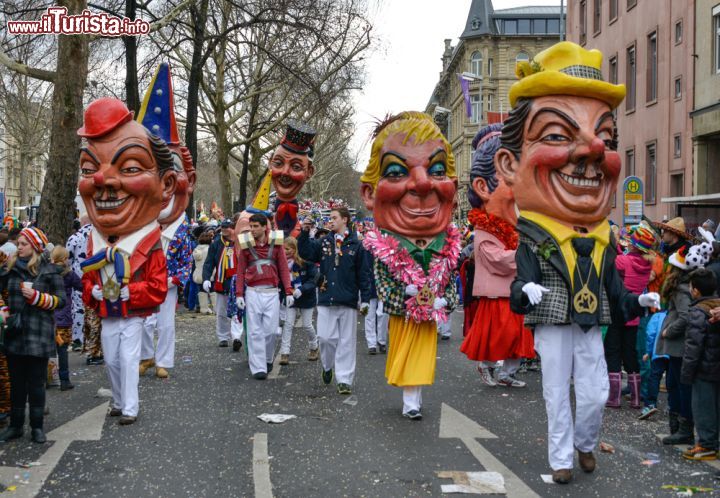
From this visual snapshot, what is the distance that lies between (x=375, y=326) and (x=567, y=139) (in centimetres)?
651

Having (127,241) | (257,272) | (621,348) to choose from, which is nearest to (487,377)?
(621,348)

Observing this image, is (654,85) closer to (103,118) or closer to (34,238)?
(103,118)

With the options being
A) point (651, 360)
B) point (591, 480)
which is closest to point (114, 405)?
point (591, 480)

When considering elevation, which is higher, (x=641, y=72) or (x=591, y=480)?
(x=641, y=72)

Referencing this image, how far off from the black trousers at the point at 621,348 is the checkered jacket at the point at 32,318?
5329mm

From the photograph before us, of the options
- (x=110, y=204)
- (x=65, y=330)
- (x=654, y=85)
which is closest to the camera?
(x=110, y=204)

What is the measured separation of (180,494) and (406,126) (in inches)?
166

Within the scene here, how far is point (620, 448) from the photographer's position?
22.3 ft

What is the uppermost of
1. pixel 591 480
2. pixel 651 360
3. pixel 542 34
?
pixel 542 34

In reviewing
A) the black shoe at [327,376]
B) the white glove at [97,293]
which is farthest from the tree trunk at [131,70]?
the white glove at [97,293]

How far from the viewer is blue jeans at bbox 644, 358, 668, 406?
7.67 m

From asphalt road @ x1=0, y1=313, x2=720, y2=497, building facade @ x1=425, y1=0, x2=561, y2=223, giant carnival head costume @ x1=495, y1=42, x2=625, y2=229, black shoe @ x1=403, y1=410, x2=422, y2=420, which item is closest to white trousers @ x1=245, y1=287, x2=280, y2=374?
asphalt road @ x1=0, y1=313, x2=720, y2=497

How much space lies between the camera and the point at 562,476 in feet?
19.0

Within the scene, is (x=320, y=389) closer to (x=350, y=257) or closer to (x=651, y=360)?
(x=350, y=257)
